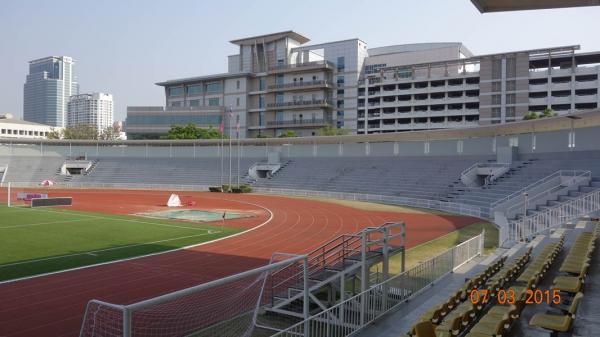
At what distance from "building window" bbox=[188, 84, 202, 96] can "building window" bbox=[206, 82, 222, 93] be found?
7.30 ft

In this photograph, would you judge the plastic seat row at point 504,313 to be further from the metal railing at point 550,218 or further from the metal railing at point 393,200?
the metal railing at point 393,200

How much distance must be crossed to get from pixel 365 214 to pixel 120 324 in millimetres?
27724

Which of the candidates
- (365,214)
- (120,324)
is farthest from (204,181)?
(120,324)

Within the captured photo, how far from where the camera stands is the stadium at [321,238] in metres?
10.6

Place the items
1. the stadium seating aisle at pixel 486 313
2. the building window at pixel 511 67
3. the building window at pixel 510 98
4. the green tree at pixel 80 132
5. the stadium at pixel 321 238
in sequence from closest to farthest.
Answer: the stadium seating aisle at pixel 486 313 → the stadium at pixel 321 238 → the building window at pixel 511 67 → the building window at pixel 510 98 → the green tree at pixel 80 132

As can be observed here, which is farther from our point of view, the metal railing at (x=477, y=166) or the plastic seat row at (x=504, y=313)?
the metal railing at (x=477, y=166)

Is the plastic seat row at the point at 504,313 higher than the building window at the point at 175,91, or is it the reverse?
the building window at the point at 175,91

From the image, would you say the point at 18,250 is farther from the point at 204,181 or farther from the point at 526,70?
the point at 526,70

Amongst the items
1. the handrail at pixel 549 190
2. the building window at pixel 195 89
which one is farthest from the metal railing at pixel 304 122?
the handrail at pixel 549 190

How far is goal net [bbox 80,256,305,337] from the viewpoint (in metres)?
9.91

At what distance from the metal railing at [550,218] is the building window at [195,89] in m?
87.9

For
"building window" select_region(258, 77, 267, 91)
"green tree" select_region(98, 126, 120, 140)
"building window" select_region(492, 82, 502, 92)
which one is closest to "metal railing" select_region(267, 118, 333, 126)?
"building window" select_region(258, 77, 267, 91)

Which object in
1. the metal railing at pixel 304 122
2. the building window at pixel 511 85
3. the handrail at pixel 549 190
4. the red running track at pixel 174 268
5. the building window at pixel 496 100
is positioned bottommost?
the red running track at pixel 174 268

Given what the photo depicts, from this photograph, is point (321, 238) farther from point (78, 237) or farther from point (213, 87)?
point (213, 87)
